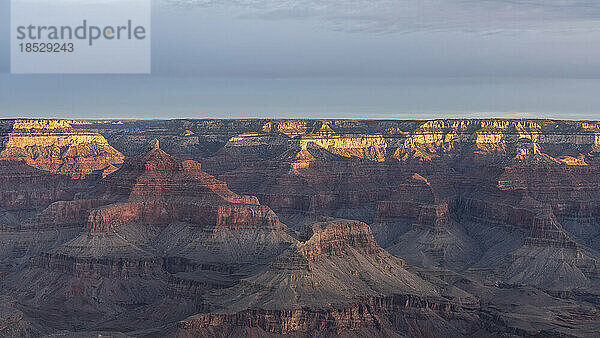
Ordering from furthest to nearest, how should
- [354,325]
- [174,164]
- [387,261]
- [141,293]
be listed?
[174,164] → [141,293] → [387,261] → [354,325]

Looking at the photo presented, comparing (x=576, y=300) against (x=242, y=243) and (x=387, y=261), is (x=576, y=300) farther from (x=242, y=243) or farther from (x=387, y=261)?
(x=242, y=243)

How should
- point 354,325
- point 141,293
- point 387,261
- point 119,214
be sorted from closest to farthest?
point 354,325 < point 387,261 < point 141,293 < point 119,214

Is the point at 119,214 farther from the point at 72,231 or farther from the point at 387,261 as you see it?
the point at 387,261

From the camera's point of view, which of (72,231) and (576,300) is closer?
(576,300)

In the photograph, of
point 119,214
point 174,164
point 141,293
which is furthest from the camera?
point 174,164

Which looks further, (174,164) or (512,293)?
(174,164)

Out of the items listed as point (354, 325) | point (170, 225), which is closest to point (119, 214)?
point (170, 225)

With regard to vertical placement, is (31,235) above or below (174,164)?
below

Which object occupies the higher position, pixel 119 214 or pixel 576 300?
pixel 119 214

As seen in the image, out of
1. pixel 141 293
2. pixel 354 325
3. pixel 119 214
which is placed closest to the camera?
pixel 354 325
